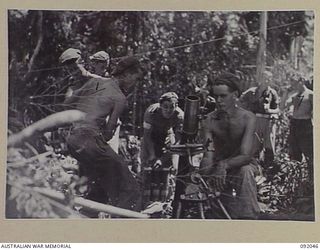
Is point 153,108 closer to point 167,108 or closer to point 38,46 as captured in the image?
point 167,108

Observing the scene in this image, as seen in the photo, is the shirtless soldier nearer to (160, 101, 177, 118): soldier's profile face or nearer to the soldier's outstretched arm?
(160, 101, 177, 118): soldier's profile face

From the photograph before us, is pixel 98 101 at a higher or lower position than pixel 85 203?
higher

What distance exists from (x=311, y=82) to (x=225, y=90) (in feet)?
0.45

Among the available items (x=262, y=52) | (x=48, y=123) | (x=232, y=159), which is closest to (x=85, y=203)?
(x=48, y=123)

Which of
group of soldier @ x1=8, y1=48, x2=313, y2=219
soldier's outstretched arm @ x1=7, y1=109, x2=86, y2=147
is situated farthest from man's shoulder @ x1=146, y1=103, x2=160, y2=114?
soldier's outstretched arm @ x1=7, y1=109, x2=86, y2=147

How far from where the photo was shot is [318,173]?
734 millimetres

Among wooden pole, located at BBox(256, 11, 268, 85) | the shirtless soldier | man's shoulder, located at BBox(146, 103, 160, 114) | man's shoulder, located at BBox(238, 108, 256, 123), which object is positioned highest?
wooden pole, located at BBox(256, 11, 268, 85)

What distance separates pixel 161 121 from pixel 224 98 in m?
0.11

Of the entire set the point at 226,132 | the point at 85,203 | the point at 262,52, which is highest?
the point at 262,52

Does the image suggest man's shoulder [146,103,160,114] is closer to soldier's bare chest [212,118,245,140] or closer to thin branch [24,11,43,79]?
soldier's bare chest [212,118,245,140]

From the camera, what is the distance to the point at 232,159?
0.73 m

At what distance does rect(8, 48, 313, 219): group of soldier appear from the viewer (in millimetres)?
731

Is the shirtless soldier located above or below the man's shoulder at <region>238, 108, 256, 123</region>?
below

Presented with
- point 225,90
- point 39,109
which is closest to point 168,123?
point 225,90
